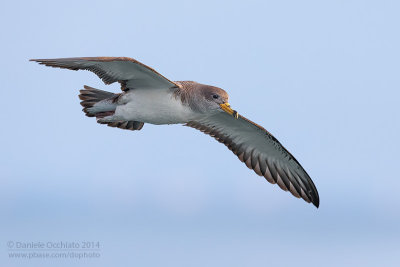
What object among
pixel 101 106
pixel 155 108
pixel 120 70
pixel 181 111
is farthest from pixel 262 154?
pixel 120 70

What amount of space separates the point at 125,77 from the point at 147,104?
64 cm

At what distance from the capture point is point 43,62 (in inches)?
417

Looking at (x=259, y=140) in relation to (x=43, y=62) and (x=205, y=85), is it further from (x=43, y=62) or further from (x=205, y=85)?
(x=43, y=62)

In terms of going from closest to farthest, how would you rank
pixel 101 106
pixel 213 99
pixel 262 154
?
pixel 213 99
pixel 101 106
pixel 262 154

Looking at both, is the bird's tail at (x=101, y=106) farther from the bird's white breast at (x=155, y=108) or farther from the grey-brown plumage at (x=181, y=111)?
the bird's white breast at (x=155, y=108)

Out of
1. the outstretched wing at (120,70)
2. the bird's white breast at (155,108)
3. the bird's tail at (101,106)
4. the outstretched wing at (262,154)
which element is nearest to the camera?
the outstretched wing at (120,70)

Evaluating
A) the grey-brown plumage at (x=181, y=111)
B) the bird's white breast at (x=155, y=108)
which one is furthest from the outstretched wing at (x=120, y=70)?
the bird's white breast at (x=155, y=108)

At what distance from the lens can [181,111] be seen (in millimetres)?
11781

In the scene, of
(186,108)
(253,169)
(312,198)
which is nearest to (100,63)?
(186,108)

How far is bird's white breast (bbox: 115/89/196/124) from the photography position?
38.6ft

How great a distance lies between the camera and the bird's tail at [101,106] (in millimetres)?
12578

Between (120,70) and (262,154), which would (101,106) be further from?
(262,154)

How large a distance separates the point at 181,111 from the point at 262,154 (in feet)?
10.2

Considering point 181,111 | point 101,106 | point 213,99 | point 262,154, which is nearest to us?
point 213,99
